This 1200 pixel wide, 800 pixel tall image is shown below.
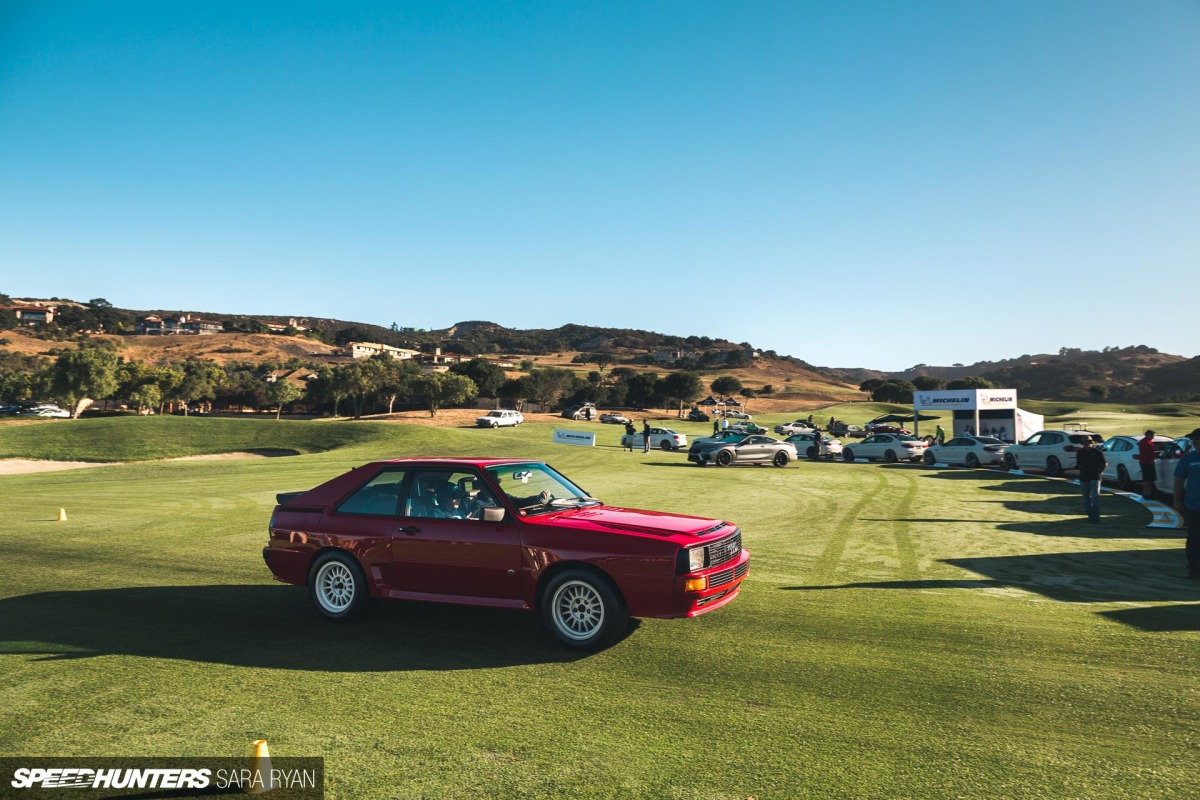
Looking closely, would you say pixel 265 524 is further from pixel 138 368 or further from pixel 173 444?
pixel 138 368

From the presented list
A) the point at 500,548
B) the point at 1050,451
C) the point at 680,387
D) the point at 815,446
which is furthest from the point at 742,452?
the point at 680,387

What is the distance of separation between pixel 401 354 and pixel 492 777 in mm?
161275

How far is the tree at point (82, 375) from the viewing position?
6725 cm

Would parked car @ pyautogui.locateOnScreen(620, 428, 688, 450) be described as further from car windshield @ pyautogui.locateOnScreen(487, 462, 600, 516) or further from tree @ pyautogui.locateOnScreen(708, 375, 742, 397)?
tree @ pyautogui.locateOnScreen(708, 375, 742, 397)

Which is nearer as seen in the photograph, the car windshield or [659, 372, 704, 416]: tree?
the car windshield

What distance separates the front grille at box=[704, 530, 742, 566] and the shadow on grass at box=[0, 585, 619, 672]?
1505 mm

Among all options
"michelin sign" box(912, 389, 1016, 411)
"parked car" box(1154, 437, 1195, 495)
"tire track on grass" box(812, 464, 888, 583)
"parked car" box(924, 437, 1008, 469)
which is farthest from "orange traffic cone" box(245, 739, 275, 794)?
"michelin sign" box(912, 389, 1016, 411)

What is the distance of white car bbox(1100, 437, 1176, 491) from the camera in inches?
803

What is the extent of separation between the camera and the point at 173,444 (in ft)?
143

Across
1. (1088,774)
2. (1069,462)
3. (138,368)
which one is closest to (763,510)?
(1088,774)

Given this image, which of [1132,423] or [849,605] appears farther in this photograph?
[1132,423]

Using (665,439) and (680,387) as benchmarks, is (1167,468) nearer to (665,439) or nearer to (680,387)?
(665,439)

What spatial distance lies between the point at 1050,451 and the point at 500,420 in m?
43.2

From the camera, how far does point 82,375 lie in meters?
67.6
